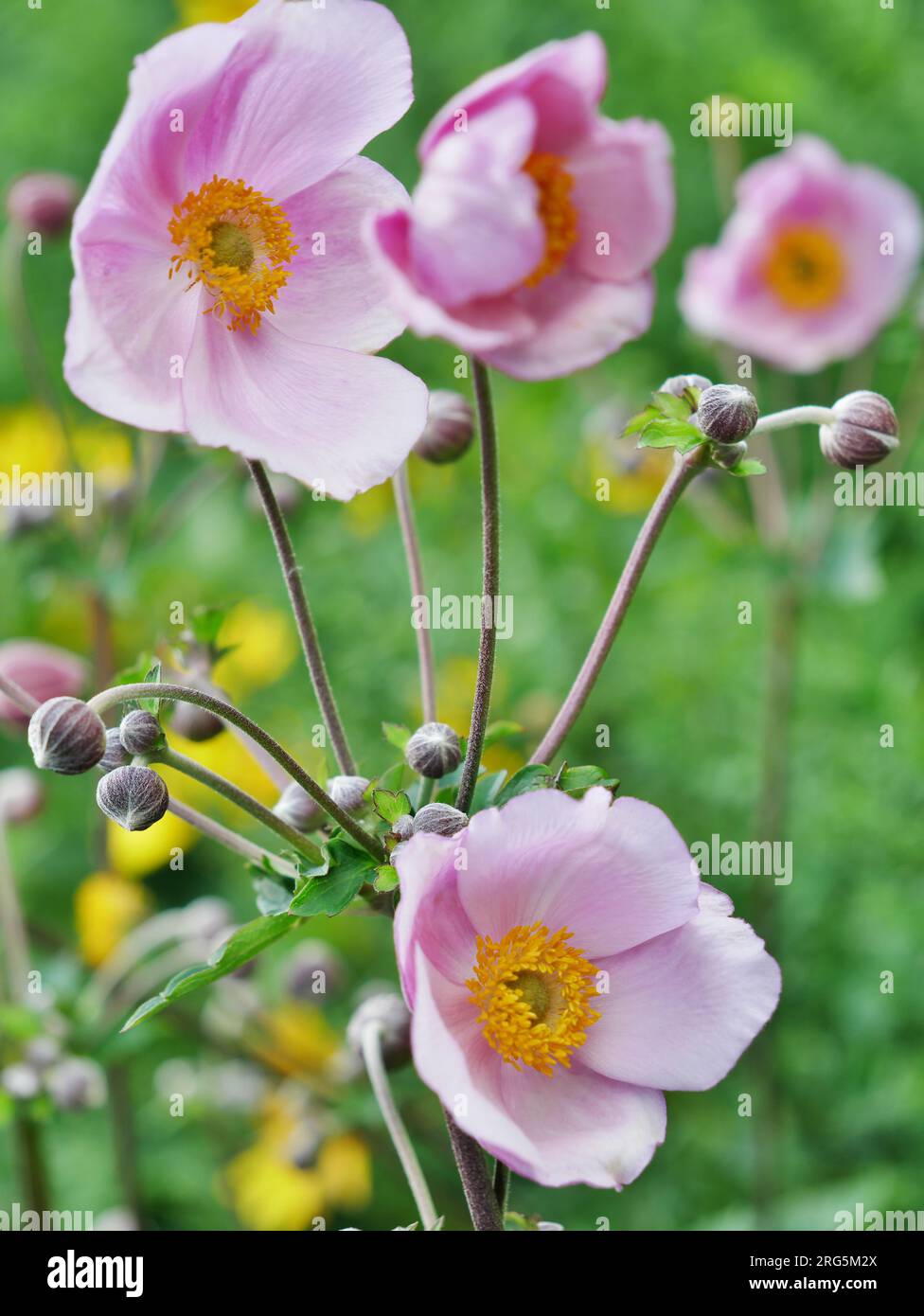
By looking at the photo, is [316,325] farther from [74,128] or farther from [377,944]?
[74,128]

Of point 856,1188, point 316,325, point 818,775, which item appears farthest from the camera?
point 818,775

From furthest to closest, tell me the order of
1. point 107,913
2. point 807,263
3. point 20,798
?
point 807,263 → point 107,913 → point 20,798

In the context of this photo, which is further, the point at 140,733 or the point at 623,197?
the point at 140,733

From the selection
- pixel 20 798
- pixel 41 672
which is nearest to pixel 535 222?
pixel 41 672

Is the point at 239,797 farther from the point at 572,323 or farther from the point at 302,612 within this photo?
the point at 572,323

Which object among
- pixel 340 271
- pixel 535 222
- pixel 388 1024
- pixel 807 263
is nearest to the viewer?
pixel 535 222

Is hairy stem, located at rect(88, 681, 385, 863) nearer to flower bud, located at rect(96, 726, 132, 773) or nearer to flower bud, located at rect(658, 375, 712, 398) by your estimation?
flower bud, located at rect(96, 726, 132, 773)
